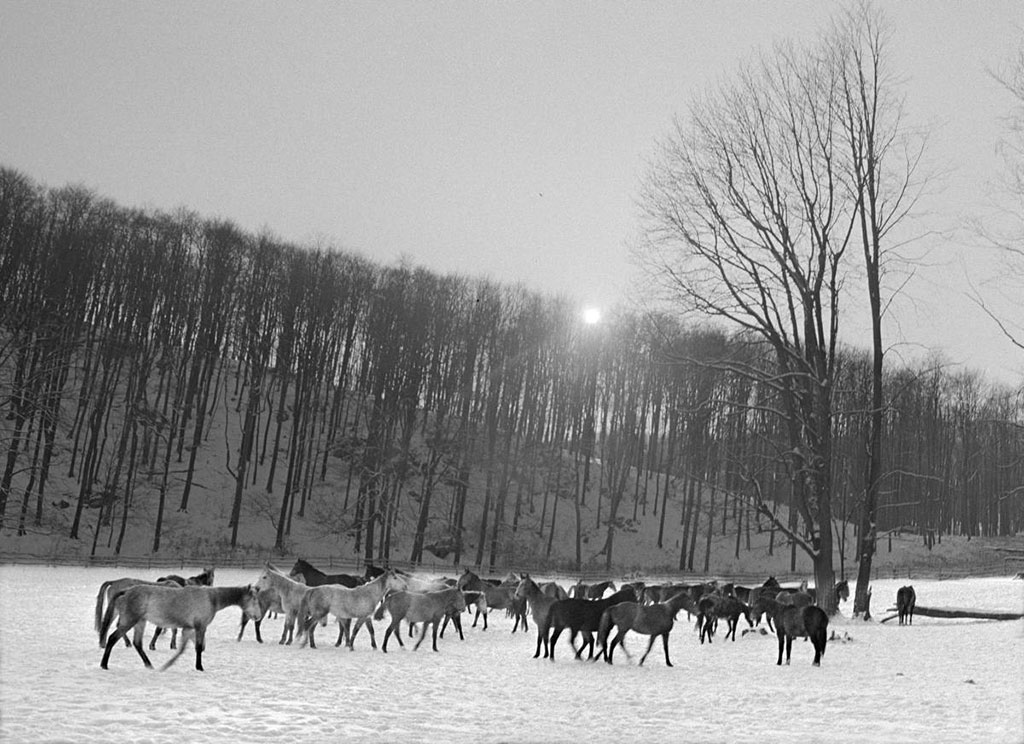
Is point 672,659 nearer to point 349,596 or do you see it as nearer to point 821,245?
point 349,596

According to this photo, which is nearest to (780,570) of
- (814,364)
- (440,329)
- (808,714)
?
(440,329)

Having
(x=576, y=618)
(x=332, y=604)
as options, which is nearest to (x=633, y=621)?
(x=576, y=618)

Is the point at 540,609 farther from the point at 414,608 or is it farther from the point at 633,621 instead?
the point at 414,608

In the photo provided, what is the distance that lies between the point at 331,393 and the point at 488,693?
51.6 m

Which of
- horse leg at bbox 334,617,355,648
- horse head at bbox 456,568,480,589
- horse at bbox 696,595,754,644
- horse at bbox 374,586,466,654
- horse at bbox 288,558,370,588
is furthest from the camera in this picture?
horse head at bbox 456,568,480,589

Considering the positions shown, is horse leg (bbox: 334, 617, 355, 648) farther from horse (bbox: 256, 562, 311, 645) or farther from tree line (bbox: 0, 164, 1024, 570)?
tree line (bbox: 0, 164, 1024, 570)

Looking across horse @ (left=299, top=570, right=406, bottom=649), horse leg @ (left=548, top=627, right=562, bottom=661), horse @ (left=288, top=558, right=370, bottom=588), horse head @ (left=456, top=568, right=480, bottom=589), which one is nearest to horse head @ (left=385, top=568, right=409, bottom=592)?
horse @ (left=299, top=570, right=406, bottom=649)

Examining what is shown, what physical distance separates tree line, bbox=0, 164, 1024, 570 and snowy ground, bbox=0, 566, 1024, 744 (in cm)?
2440

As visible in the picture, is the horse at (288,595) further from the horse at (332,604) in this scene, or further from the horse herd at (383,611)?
the horse at (332,604)

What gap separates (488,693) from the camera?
10.1 m

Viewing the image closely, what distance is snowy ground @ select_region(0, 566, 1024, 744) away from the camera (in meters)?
7.43

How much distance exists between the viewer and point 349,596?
14.4 m

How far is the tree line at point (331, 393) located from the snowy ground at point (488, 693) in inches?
960

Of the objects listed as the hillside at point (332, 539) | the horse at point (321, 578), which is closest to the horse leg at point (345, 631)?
the horse at point (321, 578)
